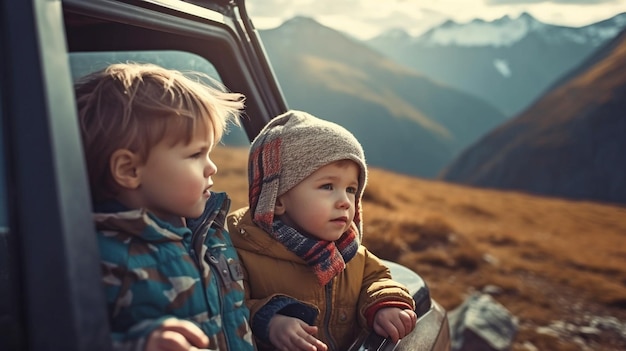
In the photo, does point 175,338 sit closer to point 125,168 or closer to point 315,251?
point 125,168

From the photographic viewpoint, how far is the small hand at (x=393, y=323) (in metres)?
1.90

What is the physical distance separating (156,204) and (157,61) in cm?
66

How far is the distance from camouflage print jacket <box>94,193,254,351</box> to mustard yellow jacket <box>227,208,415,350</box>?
0.23m

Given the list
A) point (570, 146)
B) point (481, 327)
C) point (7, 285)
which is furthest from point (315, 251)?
point (570, 146)

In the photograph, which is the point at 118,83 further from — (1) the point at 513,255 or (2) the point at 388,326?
(1) the point at 513,255

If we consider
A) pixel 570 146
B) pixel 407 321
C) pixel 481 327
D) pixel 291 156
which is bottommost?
pixel 481 327

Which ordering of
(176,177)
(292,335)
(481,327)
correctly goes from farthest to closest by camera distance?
1. (481,327)
2. (292,335)
3. (176,177)

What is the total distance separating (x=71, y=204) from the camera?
0.98m

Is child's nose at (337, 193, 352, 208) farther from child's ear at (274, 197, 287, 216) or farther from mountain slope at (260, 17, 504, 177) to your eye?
mountain slope at (260, 17, 504, 177)

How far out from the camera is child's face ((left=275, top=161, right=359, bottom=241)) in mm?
1924

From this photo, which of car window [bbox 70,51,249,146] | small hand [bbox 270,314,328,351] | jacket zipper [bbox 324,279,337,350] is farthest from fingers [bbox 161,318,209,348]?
jacket zipper [bbox 324,279,337,350]

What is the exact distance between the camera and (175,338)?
116 centimetres

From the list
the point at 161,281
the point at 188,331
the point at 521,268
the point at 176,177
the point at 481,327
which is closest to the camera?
the point at 188,331

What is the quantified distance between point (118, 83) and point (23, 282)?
593 mm
